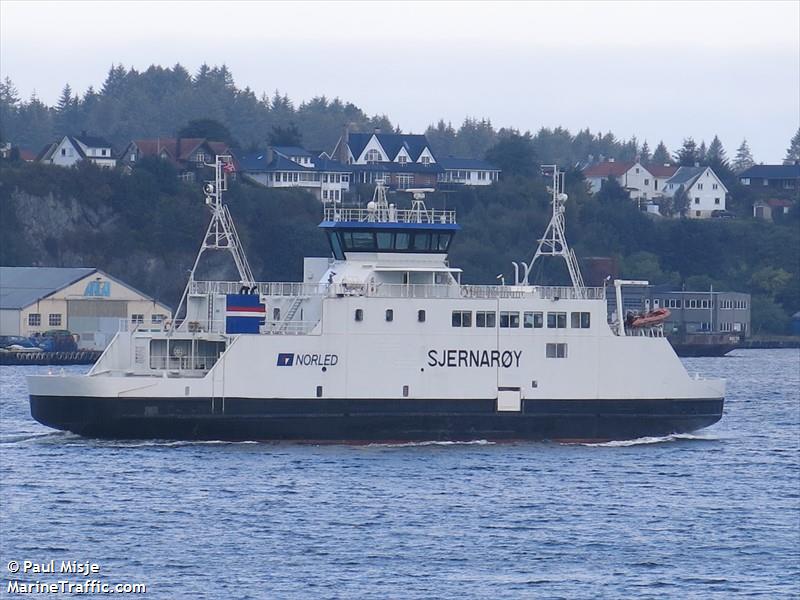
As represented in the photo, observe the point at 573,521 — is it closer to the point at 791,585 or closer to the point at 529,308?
the point at 791,585

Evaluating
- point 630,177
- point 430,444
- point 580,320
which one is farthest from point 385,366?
point 630,177

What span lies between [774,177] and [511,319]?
104217 millimetres

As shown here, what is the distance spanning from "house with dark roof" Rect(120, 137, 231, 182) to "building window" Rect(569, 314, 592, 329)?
226ft

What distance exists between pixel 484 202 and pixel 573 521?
8052cm

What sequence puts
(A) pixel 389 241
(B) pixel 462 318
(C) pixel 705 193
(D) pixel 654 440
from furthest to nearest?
1. (C) pixel 705 193
2. (D) pixel 654 440
3. (A) pixel 389 241
4. (B) pixel 462 318

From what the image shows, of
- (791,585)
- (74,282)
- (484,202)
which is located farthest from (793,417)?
(484,202)

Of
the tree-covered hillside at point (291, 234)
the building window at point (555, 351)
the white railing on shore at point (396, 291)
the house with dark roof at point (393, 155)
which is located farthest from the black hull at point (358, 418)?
the house with dark roof at point (393, 155)

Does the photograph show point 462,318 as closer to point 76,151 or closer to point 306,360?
point 306,360

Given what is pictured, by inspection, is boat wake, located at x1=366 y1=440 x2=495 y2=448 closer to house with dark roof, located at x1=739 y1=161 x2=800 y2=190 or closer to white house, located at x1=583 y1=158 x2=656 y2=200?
white house, located at x1=583 y1=158 x2=656 y2=200

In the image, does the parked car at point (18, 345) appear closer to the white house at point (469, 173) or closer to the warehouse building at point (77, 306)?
the warehouse building at point (77, 306)

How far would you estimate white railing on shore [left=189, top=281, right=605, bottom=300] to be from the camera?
135ft

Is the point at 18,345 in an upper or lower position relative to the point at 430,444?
upper

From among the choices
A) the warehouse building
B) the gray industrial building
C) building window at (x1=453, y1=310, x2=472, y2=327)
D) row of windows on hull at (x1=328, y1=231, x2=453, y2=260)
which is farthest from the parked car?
building window at (x1=453, y1=310, x2=472, y2=327)

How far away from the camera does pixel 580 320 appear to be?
42.5 m
